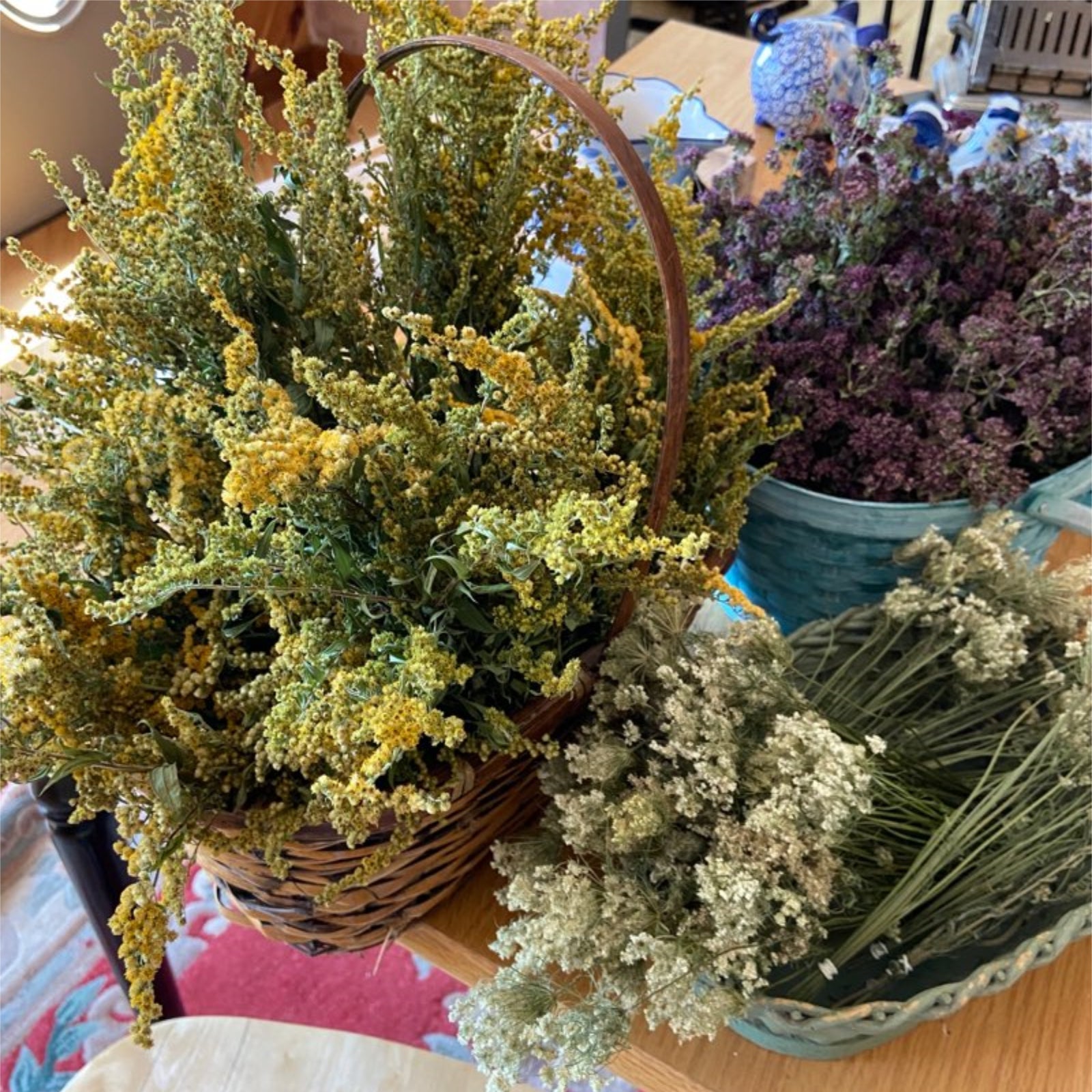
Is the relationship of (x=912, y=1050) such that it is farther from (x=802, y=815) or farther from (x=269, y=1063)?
(x=269, y=1063)

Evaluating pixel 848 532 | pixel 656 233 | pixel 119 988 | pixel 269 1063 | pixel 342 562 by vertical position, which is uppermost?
pixel 656 233

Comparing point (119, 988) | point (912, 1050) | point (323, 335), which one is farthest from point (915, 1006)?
point (119, 988)

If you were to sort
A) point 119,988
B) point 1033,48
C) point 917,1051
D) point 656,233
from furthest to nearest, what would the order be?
1. point 1033,48
2. point 119,988
3. point 917,1051
4. point 656,233

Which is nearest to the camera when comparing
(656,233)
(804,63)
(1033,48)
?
(656,233)

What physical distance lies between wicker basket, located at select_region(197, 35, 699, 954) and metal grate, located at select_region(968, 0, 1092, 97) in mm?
1379

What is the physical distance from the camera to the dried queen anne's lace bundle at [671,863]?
1.72 ft

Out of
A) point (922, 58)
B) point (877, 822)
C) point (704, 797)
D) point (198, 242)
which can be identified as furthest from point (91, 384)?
point (922, 58)

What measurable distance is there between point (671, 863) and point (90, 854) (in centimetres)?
54

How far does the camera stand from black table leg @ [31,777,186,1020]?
2.66ft

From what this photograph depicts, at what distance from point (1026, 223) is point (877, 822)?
533 millimetres

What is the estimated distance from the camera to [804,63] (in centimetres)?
134

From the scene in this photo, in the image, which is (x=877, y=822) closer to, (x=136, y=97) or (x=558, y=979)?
(x=558, y=979)

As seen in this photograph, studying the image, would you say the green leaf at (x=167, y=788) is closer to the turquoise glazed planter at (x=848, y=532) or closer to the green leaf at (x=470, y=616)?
the green leaf at (x=470, y=616)

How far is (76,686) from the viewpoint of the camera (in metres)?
0.50
